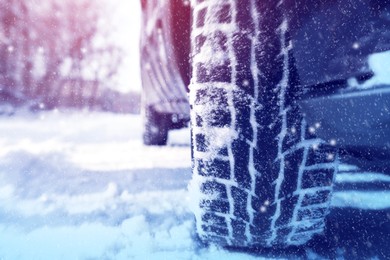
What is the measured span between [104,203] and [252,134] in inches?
30.0

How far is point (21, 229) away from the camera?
106 centimetres

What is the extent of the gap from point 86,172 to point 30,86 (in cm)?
167

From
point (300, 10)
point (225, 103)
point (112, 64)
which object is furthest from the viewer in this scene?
point (112, 64)

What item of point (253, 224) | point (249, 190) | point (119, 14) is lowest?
point (253, 224)

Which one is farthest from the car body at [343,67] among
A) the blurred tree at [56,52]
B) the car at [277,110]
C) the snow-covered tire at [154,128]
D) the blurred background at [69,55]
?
the blurred tree at [56,52]

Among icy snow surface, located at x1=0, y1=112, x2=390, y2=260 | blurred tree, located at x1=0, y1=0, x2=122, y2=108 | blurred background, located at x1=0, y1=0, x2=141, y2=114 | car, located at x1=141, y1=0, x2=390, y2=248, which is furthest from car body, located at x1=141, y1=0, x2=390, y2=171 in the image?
blurred tree, located at x1=0, y1=0, x2=122, y2=108

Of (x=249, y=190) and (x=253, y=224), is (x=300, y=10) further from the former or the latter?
(x=253, y=224)

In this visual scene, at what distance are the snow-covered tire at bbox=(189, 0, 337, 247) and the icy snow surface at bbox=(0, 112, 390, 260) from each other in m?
0.16

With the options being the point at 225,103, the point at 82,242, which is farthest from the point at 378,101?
the point at 82,242

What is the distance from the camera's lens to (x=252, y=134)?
75 cm

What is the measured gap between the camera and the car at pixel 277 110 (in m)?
0.54

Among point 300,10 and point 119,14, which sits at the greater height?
point 119,14

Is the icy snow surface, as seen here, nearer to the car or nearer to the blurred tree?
the car

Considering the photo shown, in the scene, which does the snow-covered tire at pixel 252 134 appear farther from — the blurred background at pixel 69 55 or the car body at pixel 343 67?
the blurred background at pixel 69 55
